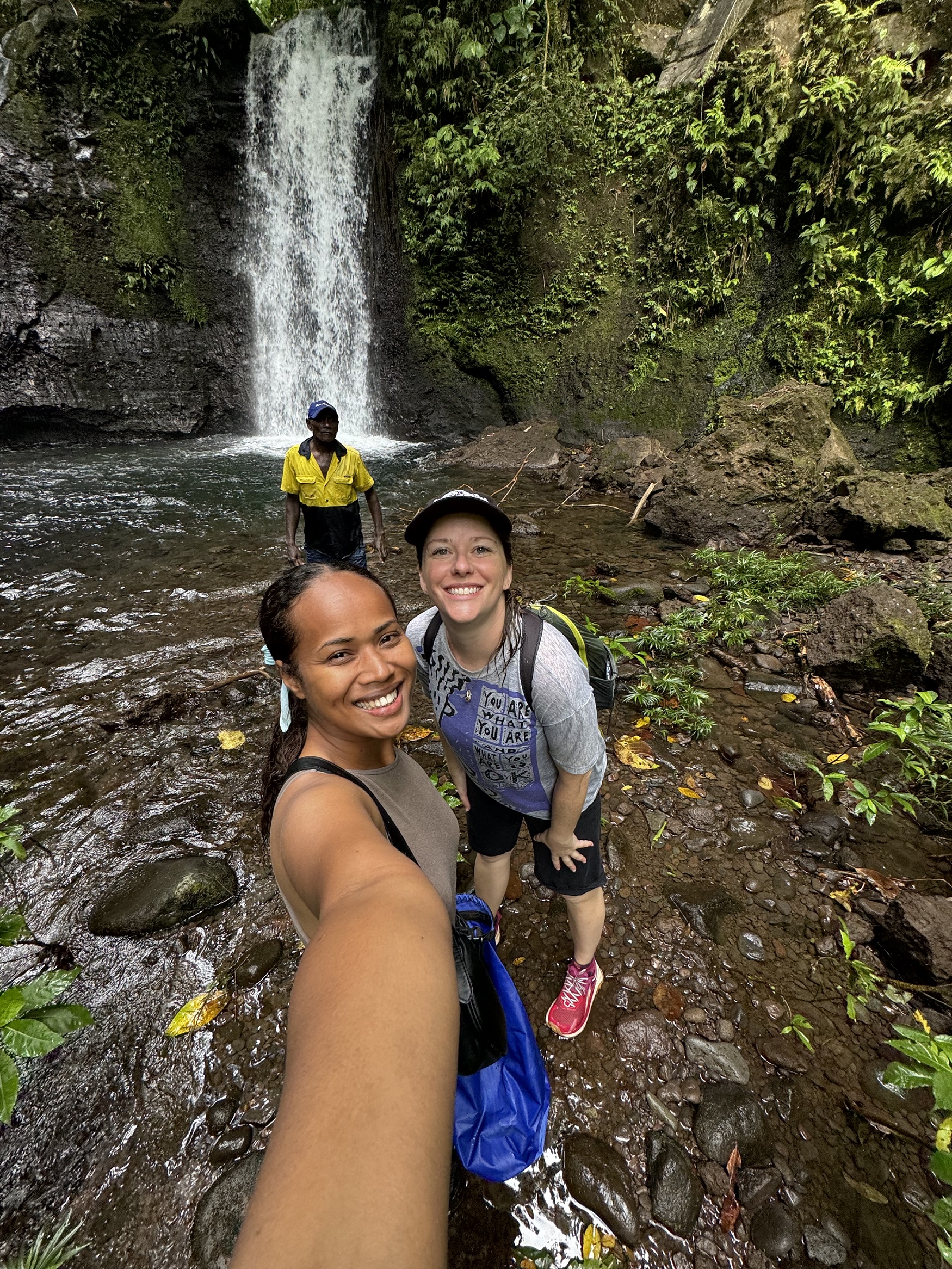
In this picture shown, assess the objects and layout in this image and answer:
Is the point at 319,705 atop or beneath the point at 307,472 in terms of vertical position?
beneath

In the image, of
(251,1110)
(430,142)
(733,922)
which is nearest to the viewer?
(251,1110)

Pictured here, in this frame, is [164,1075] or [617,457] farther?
[617,457]

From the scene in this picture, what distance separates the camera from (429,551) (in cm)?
172

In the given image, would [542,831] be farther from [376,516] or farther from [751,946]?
[376,516]

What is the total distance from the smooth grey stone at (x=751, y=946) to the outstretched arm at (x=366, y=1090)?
209 cm

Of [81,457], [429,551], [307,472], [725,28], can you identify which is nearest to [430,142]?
[725,28]

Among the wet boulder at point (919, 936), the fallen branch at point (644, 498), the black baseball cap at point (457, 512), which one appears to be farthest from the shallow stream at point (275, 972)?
the fallen branch at point (644, 498)

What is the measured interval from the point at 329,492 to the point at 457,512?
3.39 m

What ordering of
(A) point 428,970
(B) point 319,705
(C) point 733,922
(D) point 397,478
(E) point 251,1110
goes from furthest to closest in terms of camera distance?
(D) point 397,478
(C) point 733,922
(E) point 251,1110
(B) point 319,705
(A) point 428,970

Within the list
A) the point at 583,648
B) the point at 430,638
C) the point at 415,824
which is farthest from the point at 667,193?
the point at 415,824

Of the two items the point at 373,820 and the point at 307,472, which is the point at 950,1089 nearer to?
the point at 373,820

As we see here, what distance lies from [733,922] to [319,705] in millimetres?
2330

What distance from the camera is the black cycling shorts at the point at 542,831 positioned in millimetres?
2037

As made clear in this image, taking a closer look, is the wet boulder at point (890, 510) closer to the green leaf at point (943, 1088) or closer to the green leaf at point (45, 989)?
the green leaf at point (943, 1088)
